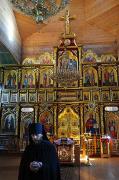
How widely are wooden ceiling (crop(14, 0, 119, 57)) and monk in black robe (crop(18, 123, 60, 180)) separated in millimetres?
12728

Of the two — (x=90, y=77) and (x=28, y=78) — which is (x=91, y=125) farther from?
(x=28, y=78)

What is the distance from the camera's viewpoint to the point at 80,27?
15.6m

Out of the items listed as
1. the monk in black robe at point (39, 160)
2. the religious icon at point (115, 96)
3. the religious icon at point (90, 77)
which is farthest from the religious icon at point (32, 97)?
the monk in black robe at point (39, 160)

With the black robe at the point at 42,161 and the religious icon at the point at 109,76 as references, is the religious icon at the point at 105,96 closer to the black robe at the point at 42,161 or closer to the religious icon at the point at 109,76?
the religious icon at the point at 109,76

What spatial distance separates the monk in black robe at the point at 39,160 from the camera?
3.05 metres

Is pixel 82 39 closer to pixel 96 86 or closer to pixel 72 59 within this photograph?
pixel 72 59

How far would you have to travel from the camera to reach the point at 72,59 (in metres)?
14.8

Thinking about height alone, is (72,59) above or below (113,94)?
above

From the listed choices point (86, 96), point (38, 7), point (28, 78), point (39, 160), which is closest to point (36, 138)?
Result: point (39, 160)

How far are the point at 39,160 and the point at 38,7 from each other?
8058 millimetres

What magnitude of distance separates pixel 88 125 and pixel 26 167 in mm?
10827

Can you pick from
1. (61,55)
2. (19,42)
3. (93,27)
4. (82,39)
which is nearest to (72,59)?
(61,55)

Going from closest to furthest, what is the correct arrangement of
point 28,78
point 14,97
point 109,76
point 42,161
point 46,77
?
point 42,161 < point 109,76 < point 14,97 < point 46,77 < point 28,78

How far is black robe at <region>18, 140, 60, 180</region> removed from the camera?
305 centimetres
